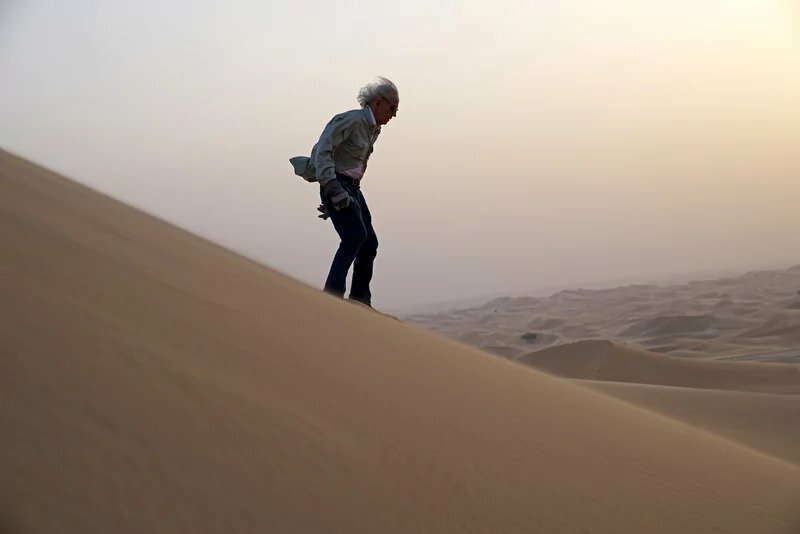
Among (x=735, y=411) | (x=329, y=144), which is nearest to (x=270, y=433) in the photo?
(x=735, y=411)

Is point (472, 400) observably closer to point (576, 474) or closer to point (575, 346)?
point (576, 474)

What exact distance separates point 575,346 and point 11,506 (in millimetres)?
4444

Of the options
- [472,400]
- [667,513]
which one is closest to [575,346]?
[472,400]

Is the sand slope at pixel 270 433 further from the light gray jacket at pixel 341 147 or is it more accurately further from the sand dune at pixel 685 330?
the sand dune at pixel 685 330

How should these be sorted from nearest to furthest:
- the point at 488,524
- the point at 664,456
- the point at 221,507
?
the point at 221,507 < the point at 488,524 < the point at 664,456

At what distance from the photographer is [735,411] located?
263cm

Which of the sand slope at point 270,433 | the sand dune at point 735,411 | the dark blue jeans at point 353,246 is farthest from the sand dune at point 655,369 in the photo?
the sand slope at point 270,433

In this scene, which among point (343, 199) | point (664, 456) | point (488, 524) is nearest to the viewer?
point (488, 524)

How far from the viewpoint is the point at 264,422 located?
2.81 feet

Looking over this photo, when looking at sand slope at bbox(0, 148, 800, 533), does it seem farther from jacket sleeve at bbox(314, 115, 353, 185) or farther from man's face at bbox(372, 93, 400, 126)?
man's face at bbox(372, 93, 400, 126)

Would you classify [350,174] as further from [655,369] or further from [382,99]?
[655,369]

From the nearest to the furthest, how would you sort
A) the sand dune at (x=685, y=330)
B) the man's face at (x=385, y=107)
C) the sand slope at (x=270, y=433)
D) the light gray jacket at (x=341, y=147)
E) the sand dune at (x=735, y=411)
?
1. the sand slope at (x=270, y=433)
2. the sand dune at (x=735, y=411)
3. the light gray jacket at (x=341, y=147)
4. the man's face at (x=385, y=107)
5. the sand dune at (x=685, y=330)

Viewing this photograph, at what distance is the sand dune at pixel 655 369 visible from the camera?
3.63m

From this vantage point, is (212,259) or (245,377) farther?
(212,259)
